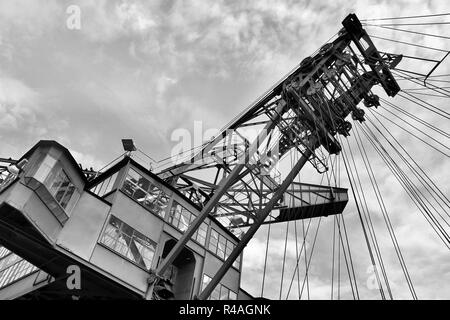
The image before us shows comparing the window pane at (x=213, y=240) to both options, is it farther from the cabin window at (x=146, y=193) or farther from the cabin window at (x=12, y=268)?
the cabin window at (x=12, y=268)

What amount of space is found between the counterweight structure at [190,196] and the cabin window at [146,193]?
0.05m

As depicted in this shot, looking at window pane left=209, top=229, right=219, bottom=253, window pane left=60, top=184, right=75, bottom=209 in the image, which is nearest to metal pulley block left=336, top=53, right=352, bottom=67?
window pane left=209, top=229, right=219, bottom=253

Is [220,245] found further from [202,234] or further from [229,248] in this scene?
[202,234]

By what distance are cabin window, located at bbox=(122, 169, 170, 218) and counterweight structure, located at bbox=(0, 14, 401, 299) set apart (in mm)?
52

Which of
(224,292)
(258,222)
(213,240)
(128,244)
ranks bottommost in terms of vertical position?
(128,244)

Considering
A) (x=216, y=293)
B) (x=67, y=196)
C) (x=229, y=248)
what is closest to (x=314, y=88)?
(x=229, y=248)

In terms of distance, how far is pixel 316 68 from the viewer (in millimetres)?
15859

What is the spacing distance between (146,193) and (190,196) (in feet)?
12.1

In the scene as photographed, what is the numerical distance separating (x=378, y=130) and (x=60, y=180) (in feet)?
41.0

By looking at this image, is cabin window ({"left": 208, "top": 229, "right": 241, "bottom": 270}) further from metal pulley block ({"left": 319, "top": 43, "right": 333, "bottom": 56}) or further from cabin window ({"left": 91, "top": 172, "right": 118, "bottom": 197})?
metal pulley block ({"left": 319, "top": 43, "right": 333, "bottom": 56})

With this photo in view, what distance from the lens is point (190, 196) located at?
64.6 feet

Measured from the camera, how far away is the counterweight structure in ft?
37.9
